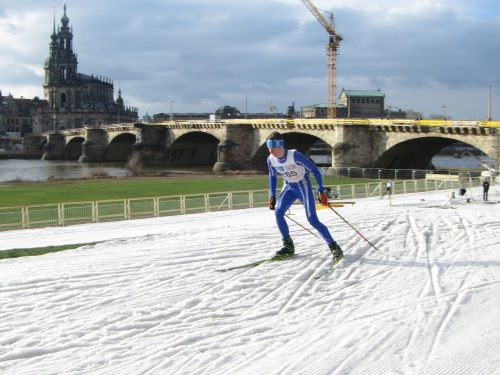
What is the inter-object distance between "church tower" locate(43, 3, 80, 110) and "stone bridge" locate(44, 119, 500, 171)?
63.2 meters

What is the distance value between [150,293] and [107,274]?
1.16 metres

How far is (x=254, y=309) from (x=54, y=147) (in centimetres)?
12943

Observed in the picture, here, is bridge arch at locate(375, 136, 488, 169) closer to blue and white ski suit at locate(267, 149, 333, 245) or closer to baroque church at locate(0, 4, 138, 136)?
blue and white ski suit at locate(267, 149, 333, 245)

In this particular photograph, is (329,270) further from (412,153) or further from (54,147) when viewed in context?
(54,147)

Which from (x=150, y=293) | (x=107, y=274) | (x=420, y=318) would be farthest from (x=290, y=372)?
(x=107, y=274)

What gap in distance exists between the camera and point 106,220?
70.3 feet

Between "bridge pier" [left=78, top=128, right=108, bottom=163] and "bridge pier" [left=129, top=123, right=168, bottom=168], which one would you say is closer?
"bridge pier" [left=129, top=123, right=168, bottom=168]

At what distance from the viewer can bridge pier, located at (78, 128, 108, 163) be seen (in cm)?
10906

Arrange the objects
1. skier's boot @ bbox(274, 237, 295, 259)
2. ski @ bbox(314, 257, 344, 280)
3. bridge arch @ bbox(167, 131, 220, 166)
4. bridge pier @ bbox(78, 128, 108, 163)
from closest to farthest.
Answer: ski @ bbox(314, 257, 344, 280)
skier's boot @ bbox(274, 237, 295, 259)
bridge arch @ bbox(167, 131, 220, 166)
bridge pier @ bbox(78, 128, 108, 163)

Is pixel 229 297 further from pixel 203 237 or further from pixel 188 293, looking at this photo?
pixel 203 237

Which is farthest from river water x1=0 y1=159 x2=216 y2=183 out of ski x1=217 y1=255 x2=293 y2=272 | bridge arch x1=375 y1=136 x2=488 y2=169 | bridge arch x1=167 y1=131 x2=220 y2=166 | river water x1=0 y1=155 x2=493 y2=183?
ski x1=217 y1=255 x2=293 y2=272

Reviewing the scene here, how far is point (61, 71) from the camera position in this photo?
623 feet

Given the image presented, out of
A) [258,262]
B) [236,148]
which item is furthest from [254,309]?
[236,148]

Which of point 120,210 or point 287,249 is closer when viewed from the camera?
point 287,249
